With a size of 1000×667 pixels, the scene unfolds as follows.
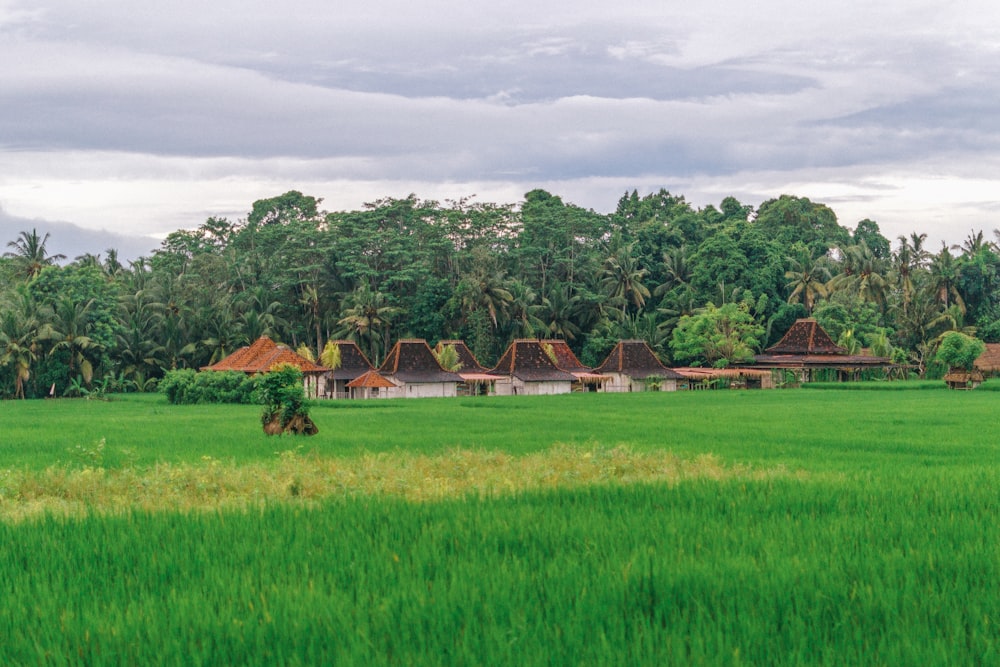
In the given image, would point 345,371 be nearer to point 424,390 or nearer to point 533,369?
point 424,390

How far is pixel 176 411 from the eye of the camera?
98.4ft

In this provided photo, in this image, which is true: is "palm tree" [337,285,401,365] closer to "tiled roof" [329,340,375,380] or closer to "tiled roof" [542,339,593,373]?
"tiled roof" [329,340,375,380]

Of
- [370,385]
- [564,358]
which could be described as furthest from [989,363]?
[370,385]

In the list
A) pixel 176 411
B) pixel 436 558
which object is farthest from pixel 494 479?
pixel 176 411

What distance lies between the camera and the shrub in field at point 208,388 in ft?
120

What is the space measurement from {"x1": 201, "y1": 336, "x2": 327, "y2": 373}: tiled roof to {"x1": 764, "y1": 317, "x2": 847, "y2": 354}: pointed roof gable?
83.4ft

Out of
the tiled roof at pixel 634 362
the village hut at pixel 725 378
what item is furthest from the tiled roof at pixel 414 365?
the village hut at pixel 725 378

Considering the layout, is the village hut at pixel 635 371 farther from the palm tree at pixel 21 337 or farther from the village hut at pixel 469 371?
the palm tree at pixel 21 337

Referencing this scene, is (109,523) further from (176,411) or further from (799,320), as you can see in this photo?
(799,320)

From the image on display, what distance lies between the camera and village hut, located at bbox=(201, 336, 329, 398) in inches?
1612

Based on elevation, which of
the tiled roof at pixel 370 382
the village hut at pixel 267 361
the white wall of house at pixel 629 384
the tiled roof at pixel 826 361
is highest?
the village hut at pixel 267 361

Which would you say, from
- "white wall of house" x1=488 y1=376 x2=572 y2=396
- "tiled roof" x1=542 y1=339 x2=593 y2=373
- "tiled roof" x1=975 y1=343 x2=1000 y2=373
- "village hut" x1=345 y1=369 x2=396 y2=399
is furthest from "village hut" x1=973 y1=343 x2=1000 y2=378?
"village hut" x1=345 y1=369 x2=396 y2=399

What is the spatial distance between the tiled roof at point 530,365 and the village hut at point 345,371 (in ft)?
22.8

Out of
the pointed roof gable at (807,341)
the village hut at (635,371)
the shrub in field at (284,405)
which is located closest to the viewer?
the shrub in field at (284,405)
